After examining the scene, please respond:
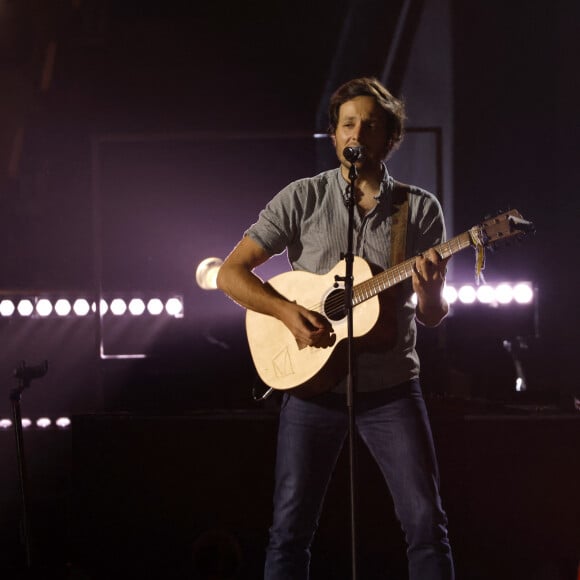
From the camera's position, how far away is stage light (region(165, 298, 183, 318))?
7469 millimetres

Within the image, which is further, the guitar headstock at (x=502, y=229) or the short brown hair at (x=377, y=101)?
the short brown hair at (x=377, y=101)

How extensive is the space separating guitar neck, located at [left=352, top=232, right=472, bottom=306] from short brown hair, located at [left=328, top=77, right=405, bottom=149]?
53 cm

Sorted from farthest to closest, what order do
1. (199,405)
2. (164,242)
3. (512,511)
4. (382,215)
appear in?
(164,242) < (199,405) < (512,511) < (382,215)

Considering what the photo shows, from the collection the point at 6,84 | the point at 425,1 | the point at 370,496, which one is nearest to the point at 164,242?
the point at 6,84

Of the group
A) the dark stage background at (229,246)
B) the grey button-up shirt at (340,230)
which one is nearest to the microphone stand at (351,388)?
the grey button-up shirt at (340,230)

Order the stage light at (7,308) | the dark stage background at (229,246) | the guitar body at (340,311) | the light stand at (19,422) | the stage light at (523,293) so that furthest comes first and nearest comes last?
the stage light at (7,308), the stage light at (523,293), the light stand at (19,422), the dark stage background at (229,246), the guitar body at (340,311)

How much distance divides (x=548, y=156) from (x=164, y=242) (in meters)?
6.12

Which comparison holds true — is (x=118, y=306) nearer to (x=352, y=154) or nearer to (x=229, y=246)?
(x=229, y=246)

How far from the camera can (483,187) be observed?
5891 millimetres

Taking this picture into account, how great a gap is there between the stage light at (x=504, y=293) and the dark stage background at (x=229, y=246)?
0.70 feet

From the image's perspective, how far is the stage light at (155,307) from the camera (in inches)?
292

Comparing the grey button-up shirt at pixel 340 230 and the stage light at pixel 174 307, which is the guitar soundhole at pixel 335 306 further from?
the stage light at pixel 174 307

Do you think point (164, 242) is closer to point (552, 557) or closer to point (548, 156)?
point (548, 156)

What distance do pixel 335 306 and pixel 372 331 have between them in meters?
0.20
